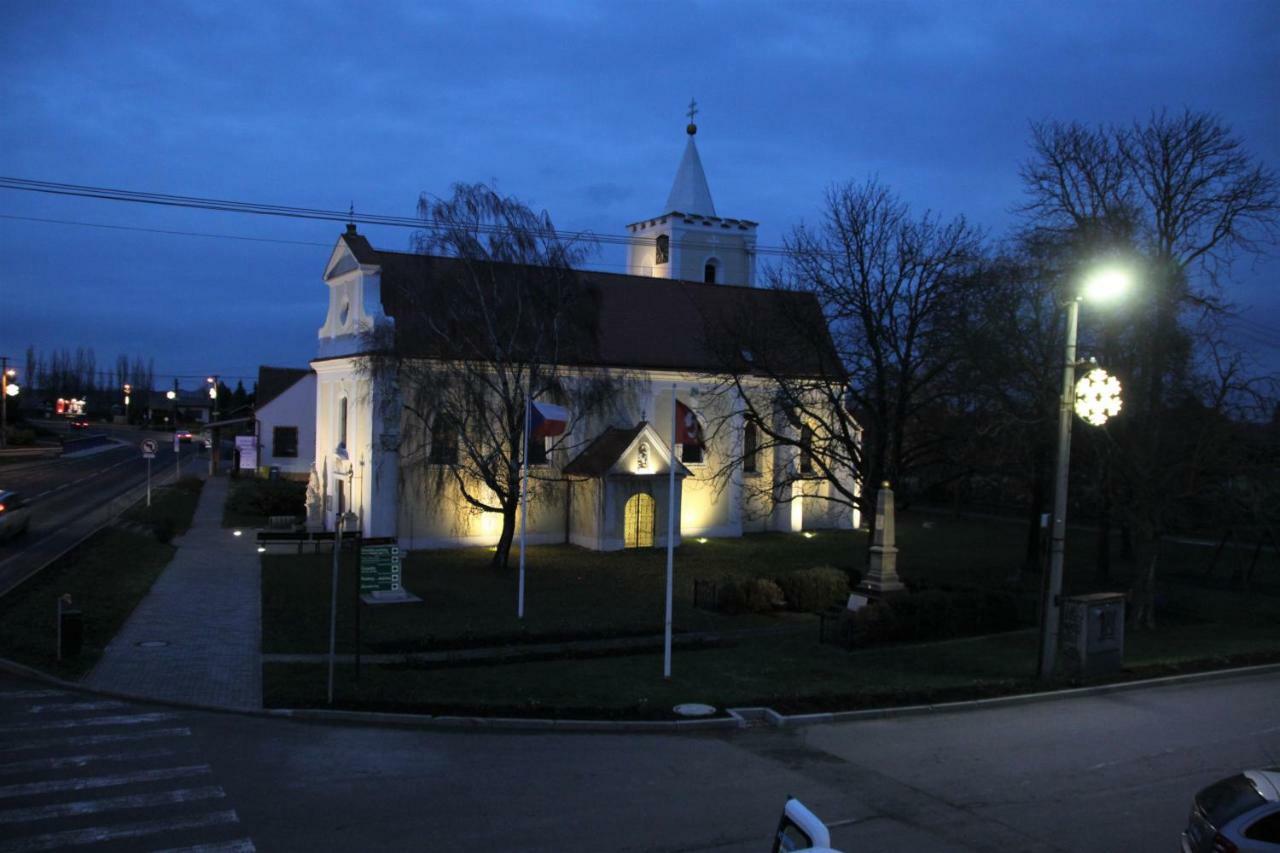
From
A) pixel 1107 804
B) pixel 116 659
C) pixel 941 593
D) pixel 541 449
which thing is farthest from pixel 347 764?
pixel 541 449

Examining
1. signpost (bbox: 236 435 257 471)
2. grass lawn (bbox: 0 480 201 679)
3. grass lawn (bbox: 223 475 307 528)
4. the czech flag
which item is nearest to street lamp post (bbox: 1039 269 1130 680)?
the czech flag

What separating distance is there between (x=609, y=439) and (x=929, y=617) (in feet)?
59.6

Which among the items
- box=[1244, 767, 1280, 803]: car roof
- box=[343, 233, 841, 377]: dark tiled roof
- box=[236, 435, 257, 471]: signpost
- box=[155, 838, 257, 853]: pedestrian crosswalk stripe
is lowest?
box=[155, 838, 257, 853]: pedestrian crosswalk stripe

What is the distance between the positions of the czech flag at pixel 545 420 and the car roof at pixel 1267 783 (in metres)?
17.0

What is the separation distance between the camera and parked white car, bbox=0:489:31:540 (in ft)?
95.9

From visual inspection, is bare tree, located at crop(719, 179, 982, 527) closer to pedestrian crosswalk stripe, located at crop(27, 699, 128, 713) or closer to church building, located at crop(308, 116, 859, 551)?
church building, located at crop(308, 116, 859, 551)

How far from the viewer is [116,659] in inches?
682

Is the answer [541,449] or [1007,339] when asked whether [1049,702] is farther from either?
[541,449]

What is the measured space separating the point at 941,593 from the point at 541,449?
42.2 feet

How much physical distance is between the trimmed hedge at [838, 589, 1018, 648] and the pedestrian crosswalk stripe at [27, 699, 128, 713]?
13.7 m

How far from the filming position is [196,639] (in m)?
19.5

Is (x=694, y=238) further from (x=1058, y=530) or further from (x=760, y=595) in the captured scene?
(x=1058, y=530)

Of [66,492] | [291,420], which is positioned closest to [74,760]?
[66,492]

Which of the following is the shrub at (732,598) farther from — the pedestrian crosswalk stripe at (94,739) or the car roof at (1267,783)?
Result: the car roof at (1267,783)
